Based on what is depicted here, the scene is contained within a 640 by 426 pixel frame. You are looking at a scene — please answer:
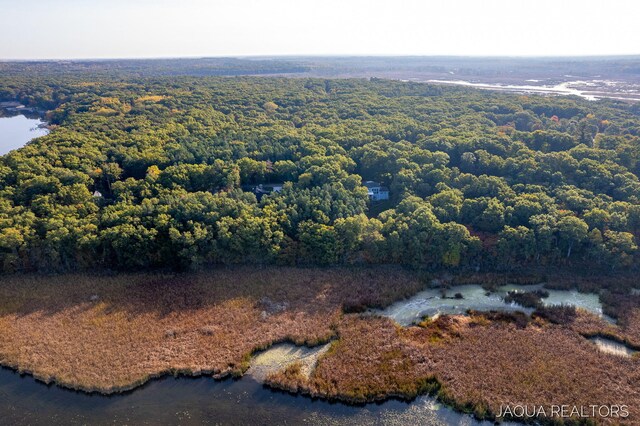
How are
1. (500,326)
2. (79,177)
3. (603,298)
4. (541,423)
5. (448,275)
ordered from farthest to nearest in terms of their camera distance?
(79,177) < (448,275) < (603,298) < (500,326) < (541,423)

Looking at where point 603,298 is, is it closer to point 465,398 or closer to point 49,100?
point 465,398

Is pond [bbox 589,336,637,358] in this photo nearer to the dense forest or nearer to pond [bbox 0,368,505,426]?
the dense forest

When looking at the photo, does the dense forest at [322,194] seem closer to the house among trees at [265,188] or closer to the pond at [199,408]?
the house among trees at [265,188]

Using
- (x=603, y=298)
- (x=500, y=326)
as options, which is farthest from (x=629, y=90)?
(x=500, y=326)

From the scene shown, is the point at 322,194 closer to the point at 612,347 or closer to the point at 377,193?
the point at 377,193

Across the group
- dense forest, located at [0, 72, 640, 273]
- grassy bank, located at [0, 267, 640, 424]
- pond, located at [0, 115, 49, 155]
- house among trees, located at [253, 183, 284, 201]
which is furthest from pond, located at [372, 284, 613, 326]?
pond, located at [0, 115, 49, 155]
